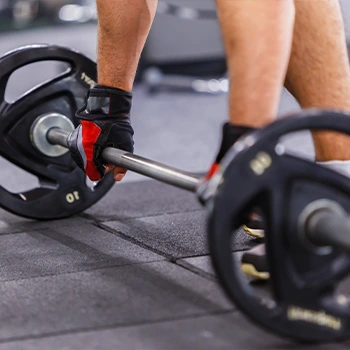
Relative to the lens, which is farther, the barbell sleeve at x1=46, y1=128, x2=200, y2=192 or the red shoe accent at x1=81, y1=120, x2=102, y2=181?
the red shoe accent at x1=81, y1=120, x2=102, y2=181

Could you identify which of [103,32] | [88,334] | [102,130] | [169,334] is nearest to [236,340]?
[169,334]

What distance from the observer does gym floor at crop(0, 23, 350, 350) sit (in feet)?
3.12

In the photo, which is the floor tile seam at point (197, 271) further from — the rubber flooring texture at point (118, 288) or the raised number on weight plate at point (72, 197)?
the raised number on weight plate at point (72, 197)

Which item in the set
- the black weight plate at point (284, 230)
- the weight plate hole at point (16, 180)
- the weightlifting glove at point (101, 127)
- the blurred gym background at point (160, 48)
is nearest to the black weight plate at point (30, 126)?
the weightlifting glove at point (101, 127)

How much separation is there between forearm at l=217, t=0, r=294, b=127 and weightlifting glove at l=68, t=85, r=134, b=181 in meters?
0.45

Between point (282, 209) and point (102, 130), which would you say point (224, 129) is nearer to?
point (282, 209)

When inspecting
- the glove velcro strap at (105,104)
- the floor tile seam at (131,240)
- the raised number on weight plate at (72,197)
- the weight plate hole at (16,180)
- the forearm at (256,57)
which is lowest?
the weight plate hole at (16,180)

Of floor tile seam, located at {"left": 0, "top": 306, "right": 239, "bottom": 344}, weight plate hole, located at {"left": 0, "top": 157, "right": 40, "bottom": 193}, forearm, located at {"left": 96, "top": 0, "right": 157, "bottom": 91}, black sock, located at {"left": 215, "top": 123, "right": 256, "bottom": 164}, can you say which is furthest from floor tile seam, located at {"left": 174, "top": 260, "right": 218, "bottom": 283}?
weight plate hole, located at {"left": 0, "top": 157, "right": 40, "bottom": 193}

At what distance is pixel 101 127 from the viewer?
1.39m

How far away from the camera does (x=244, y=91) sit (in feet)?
3.18

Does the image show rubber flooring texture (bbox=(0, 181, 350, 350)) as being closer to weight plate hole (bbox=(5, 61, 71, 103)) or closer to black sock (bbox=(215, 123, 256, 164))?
black sock (bbox=(215, 123, 256, 164))

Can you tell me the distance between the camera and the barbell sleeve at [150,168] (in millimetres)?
1068

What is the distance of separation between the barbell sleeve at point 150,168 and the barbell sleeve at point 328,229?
21cm

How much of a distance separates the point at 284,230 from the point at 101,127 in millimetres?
600
